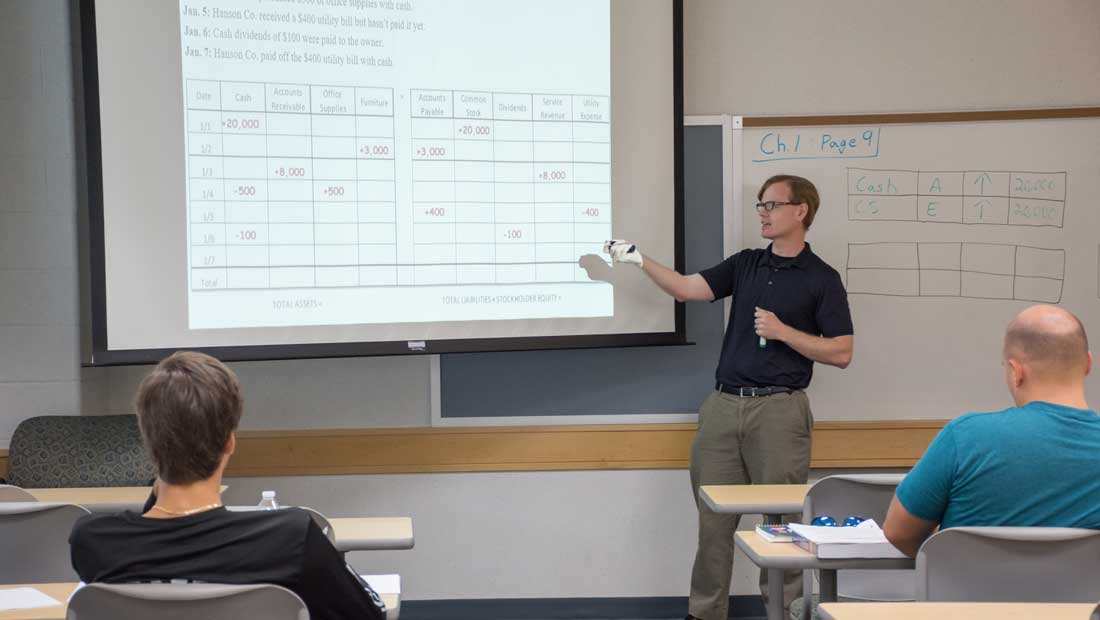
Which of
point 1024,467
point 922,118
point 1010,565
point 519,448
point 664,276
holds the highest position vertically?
point 922,118

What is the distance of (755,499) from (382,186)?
5.43 feet

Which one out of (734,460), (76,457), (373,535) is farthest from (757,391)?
(76,457)

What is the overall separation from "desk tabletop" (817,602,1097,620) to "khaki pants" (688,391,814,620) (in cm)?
169

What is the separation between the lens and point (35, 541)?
2.08m

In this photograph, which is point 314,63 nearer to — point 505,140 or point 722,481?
point 505,140

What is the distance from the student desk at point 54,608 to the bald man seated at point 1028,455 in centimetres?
102

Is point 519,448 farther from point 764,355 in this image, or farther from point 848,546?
point 848,546

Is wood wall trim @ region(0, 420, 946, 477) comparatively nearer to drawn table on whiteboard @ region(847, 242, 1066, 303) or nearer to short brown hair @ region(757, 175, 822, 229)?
drawn table on whiteboard @ region(847, 242, 1066, 303)

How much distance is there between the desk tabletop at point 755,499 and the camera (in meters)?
2.46

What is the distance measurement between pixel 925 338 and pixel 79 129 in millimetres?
3190

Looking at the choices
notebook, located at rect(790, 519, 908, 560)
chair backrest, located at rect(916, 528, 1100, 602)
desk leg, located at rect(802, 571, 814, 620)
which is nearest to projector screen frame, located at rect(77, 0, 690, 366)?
desk leg, located at rect(802, 571, 814, 620)

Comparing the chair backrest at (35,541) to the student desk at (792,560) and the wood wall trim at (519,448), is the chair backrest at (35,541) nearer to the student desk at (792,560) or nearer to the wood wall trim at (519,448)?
the student desk at (792,560)

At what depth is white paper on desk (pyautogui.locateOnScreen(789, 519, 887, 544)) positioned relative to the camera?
2.02 meters

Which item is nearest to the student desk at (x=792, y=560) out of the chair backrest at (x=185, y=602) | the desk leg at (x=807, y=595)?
the desk leg at (x=807, y=595)
